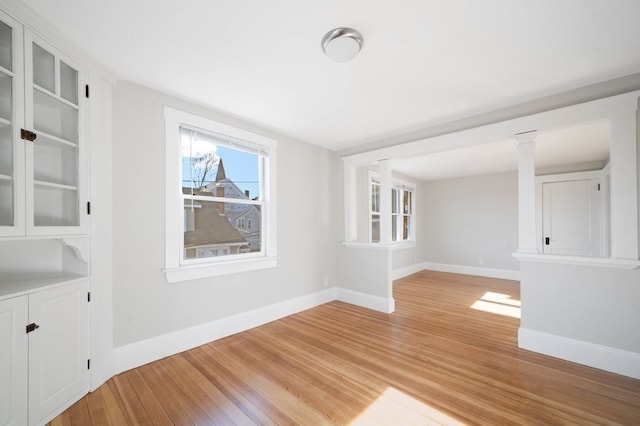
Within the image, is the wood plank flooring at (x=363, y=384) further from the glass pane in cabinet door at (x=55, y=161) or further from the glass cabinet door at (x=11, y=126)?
the glass pane in cabinet door at (x=55, y=161)

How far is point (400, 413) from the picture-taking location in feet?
5.73

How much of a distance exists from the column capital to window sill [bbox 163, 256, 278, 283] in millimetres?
3195

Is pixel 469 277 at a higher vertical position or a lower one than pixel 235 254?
lower

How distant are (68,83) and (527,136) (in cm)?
415

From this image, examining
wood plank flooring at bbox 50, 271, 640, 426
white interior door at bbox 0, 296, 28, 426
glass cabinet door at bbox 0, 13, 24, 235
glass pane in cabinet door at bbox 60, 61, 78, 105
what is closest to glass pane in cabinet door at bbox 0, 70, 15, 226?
glass cabinet door at bbox 0, 13, 24, 235

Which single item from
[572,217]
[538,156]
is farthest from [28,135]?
[572,217]

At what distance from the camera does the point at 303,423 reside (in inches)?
65.3

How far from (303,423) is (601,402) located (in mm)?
2168

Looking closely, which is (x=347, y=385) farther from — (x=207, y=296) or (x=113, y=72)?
(x=113, y=72)

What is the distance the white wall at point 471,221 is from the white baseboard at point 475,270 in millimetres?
78

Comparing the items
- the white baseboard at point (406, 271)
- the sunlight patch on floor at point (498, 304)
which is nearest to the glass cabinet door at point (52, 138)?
the sunlight patch on floor at point (498, 304)

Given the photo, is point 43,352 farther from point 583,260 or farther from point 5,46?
point 583,260

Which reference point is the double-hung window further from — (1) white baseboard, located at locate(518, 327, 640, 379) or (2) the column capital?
(1) white baseboard, located at locate(518, 327, 640, 379)

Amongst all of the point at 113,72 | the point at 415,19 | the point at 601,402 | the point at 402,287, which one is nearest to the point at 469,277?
the point at 402,287
